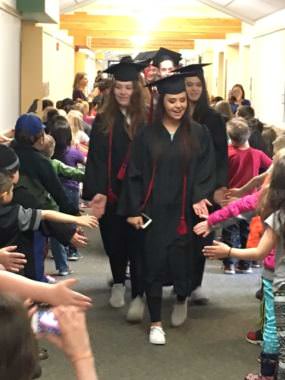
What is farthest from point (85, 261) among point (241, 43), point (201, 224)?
point (241, 43)

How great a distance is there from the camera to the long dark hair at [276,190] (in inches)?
111

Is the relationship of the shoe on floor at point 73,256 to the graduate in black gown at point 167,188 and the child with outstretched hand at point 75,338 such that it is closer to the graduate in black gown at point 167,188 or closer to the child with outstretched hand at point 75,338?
the graduate in black gown at point 167,188

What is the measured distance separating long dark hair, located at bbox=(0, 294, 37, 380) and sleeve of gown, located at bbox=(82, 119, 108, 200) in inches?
119

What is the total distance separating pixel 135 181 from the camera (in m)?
3.92

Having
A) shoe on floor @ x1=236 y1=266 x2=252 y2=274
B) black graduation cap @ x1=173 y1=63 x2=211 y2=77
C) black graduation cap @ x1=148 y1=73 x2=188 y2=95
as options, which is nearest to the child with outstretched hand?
black graduation cap @ x1=148 y1=73 x2=188 y2=95

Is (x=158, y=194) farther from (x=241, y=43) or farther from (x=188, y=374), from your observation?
(x=241, y=43)

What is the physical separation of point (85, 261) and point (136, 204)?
1991 mm

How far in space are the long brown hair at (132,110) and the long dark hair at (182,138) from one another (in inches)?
10.5

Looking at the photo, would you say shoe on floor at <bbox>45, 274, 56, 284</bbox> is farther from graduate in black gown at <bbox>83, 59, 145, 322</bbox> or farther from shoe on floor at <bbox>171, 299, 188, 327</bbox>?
shoe on floor at <bbox>171, 299, 188, 327</bbox>

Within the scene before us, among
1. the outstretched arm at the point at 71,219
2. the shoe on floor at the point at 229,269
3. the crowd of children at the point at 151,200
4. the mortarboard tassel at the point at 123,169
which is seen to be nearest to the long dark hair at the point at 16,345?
the crowd of children at the point at 151,200

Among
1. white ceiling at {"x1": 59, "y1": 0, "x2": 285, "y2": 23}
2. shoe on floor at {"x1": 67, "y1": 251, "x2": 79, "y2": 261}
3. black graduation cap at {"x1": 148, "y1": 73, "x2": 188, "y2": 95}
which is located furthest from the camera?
white ceiling at {"x1": 59, "y1": 0, "x2": 285, "y2": 23}

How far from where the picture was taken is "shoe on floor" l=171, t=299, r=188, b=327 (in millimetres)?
4098

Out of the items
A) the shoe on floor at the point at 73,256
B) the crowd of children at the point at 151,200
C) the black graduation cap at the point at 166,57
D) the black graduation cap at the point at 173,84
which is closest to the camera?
the crowd of children at the point at 151,200

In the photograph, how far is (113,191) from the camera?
4281 millimetres
